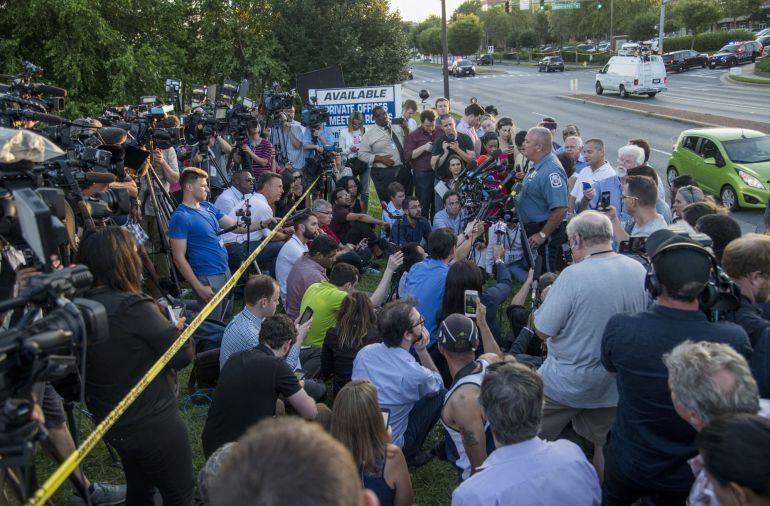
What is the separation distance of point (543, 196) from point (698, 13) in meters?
54.3

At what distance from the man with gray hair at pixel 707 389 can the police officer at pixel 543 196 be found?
4229mm

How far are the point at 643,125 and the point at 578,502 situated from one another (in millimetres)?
23204

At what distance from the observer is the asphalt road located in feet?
69.1

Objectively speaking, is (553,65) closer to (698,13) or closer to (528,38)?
(698,13)

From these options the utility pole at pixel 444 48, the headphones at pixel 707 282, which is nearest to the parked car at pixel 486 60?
the utility pole at pixel 444 48

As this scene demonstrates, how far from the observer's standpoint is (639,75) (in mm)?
32062

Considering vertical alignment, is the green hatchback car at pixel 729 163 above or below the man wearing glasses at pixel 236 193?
below

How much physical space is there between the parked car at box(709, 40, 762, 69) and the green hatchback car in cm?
3667

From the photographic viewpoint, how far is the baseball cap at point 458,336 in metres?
4.18

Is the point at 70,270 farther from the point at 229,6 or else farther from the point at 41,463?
the point at 229,6

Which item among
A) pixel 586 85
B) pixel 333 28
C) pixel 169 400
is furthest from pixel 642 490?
pixel 586 85

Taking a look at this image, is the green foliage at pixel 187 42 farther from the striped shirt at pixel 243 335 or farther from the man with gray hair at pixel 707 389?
the man with gray hair at pixel 707 389

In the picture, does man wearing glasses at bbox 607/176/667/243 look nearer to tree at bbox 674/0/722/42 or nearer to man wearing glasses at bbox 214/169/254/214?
man wearing glasses at bbox 214/169/254/214

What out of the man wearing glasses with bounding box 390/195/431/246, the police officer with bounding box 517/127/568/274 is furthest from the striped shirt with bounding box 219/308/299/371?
the man wearing glasses with bounding box 390/195/431/246
